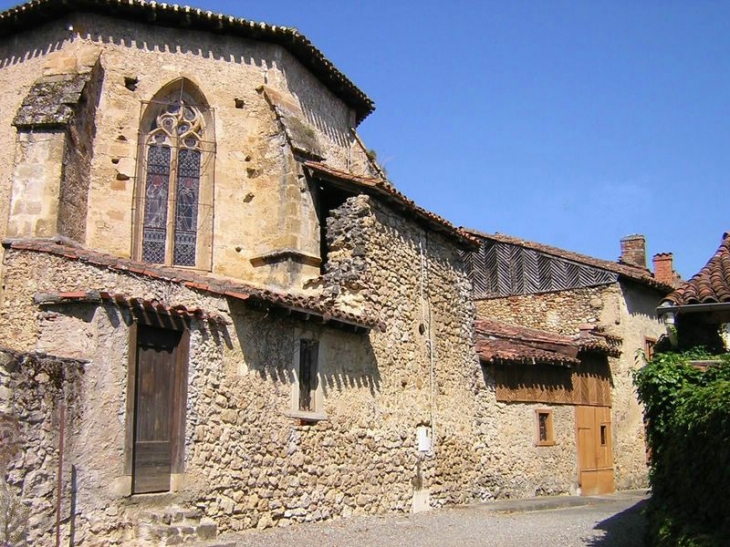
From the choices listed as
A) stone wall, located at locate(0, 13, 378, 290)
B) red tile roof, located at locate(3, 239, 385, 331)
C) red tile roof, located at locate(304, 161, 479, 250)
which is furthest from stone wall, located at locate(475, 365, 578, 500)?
red tile roof, located at locate(3, 239, 385, 331)

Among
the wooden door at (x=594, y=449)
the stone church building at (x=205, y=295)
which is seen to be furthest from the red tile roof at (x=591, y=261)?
the stone church building at (x=205, y=295)

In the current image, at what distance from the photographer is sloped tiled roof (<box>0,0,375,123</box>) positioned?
13766 millimetres

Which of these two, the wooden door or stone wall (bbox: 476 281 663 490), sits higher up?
stone wall (bbox: 476 281 663 490)

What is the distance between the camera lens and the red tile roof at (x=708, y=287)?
9852 mm

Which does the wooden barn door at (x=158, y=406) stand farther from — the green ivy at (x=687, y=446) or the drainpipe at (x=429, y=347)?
the drainpipe at (x=429, y=347)

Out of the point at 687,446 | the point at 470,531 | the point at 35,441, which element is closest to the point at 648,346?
the point at 470,531

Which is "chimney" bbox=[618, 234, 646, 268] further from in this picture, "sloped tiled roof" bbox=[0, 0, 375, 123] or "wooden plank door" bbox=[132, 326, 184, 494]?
"wooden plank door" bbox=[132, 326, 184, 494]

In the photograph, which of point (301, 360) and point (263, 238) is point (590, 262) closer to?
point (263, 238)

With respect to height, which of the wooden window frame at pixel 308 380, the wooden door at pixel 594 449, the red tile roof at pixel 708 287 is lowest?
the wooden door at pixel 594 449

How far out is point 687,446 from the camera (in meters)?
8.83

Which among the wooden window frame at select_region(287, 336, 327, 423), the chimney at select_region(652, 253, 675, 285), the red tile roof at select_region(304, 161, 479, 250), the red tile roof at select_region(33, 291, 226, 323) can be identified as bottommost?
the wooden window frame at select_region(287, 336, 327, 423)

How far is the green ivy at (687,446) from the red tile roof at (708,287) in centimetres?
70

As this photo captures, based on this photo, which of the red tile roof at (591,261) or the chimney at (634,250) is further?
the chimney at (634,250)

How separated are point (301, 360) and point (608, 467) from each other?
36.2 ft
